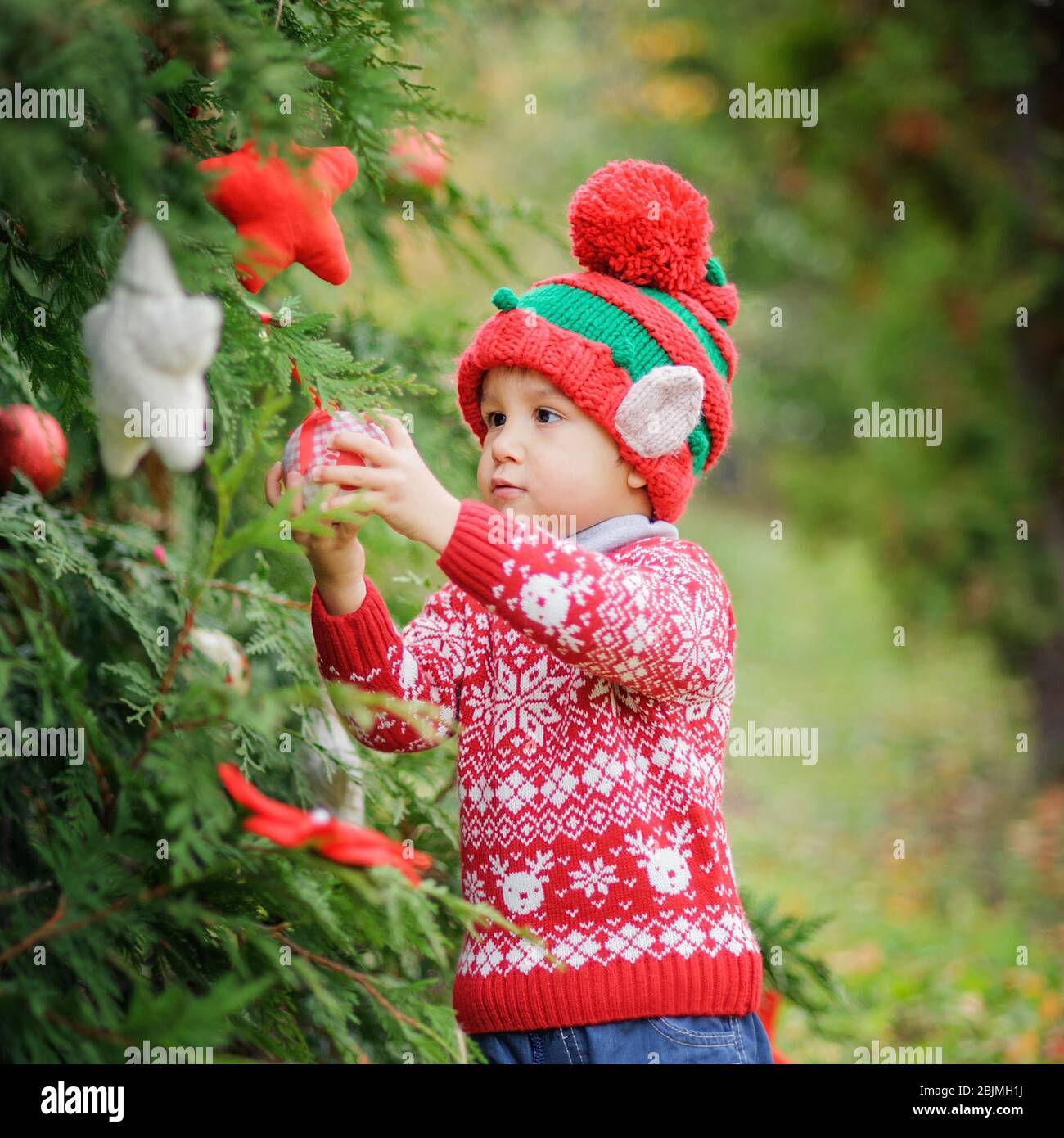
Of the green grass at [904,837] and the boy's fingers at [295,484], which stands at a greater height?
the boy's fingers at [295,484]

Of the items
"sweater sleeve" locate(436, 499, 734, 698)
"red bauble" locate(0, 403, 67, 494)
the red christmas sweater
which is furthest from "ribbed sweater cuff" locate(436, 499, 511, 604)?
"red bauble" locate(0, 403, 67, 494)

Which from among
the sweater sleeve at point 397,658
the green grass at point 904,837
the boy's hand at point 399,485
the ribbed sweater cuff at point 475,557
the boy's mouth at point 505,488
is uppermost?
the boy's mouth at point 505,488

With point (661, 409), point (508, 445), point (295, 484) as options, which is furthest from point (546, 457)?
Answer: point (295, 484)

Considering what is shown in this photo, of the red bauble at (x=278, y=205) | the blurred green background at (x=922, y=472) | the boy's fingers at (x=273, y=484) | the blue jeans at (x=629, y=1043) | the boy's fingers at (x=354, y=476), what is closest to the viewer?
the red bauble at (x=278, y=205)

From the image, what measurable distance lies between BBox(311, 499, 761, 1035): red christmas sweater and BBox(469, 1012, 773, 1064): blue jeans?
24 millimetres

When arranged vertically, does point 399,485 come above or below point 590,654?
above

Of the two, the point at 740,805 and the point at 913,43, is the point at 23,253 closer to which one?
the point at 913,43

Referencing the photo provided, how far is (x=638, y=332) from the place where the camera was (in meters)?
2.21

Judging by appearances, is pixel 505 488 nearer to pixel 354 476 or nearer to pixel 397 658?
pixel 397 658

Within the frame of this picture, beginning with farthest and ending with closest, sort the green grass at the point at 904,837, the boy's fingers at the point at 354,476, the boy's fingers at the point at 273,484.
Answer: the green grass at the point at 904,837 → the boy's fingers at the point at 273,484 → the boy's fingers at the point at 354,476

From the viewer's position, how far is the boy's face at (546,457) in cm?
218

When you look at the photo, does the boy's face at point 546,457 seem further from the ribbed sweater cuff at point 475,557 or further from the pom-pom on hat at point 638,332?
the ribbed sweater cuff at point 475,557

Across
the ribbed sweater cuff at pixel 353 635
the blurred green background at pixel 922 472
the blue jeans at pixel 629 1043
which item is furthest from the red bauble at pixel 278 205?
the blurred green background at pixel 922 472

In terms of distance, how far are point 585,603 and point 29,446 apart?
95cm
